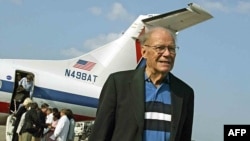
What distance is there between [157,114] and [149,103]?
7cm

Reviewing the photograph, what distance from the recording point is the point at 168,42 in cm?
251

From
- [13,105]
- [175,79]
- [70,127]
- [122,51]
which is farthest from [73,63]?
[175,79]

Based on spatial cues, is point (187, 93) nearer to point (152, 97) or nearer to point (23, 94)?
point (152, 97)

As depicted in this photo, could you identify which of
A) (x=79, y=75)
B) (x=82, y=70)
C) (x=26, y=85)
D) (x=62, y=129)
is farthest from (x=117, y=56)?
(x=62, y=129)

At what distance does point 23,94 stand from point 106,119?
1221 centimetres

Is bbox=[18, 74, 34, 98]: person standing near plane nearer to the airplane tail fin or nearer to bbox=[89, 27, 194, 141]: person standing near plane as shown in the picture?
the airplane tail fin

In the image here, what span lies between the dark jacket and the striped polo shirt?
0.08 feet

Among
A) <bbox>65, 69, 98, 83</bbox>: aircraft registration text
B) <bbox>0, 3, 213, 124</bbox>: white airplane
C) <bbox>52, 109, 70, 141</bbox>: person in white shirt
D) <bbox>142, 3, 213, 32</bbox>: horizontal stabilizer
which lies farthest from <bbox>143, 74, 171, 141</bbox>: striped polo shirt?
<bbox>65, 69, 98, 83</bbox>: aircraft registration text

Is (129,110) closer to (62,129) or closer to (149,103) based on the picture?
(149,103)

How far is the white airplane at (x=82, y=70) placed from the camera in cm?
1457

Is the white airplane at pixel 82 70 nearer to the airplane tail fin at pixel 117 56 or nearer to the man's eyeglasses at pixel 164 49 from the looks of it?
the airplane tail fin at pixel 117 56

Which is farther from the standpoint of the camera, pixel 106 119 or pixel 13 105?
pixel 13 105

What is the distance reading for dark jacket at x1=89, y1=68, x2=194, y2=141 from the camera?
245 centimetres

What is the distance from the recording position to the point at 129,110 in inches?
97.0
